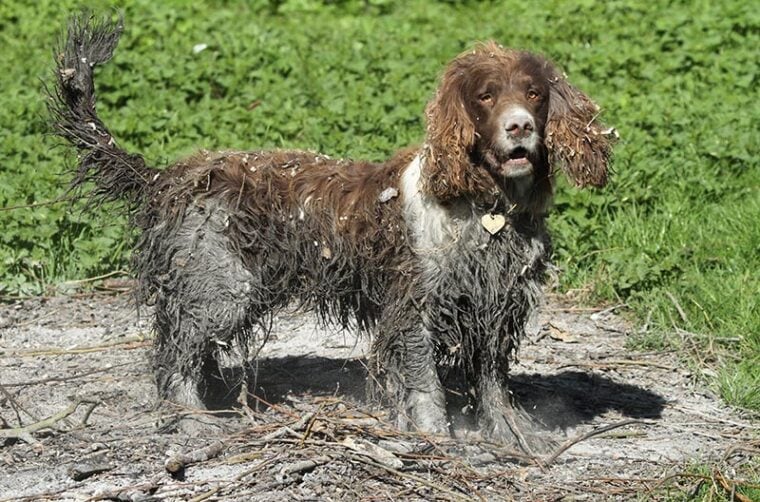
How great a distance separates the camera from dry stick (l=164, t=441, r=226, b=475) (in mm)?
5035

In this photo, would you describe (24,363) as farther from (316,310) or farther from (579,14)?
(579,14)

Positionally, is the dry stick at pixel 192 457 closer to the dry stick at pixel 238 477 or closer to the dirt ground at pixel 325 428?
the dirt ground at pixel 325 428

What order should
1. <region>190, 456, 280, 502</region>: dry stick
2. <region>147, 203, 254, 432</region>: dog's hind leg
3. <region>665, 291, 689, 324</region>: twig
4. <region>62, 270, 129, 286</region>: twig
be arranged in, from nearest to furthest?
<region>190, 456, 280, 502</region>: dry stick
<region>147, 203, 254, 432</region>: dog's hind leg
<region>665, 291, 689, 324</region>: twig
<region>62, 270, 129, 286</region>: twig

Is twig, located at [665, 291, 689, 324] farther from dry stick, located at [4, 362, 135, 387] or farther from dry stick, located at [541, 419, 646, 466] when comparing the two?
dry stick, located at [4, 362, 135, 387]

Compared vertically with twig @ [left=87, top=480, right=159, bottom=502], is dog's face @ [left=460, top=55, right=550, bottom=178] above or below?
above

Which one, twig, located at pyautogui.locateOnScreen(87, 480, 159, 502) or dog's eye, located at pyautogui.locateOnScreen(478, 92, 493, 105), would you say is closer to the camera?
twig, located at pyautogui.locateOnScreen(87, 480, 159, 502)

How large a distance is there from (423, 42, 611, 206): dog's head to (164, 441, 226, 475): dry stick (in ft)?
4.51

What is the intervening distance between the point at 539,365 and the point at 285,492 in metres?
2.51

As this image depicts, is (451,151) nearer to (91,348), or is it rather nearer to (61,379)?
(61,379)

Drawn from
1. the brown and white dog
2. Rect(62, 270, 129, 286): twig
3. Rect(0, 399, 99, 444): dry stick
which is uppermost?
the brown and white dog

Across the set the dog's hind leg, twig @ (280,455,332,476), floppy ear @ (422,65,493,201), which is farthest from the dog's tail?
twig @ (280,455,332,476)

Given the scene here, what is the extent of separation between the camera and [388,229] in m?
5.76

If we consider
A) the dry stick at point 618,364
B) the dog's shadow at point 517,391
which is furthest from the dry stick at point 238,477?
the dry stick at point 618,364

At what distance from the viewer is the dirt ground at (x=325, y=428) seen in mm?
5062
